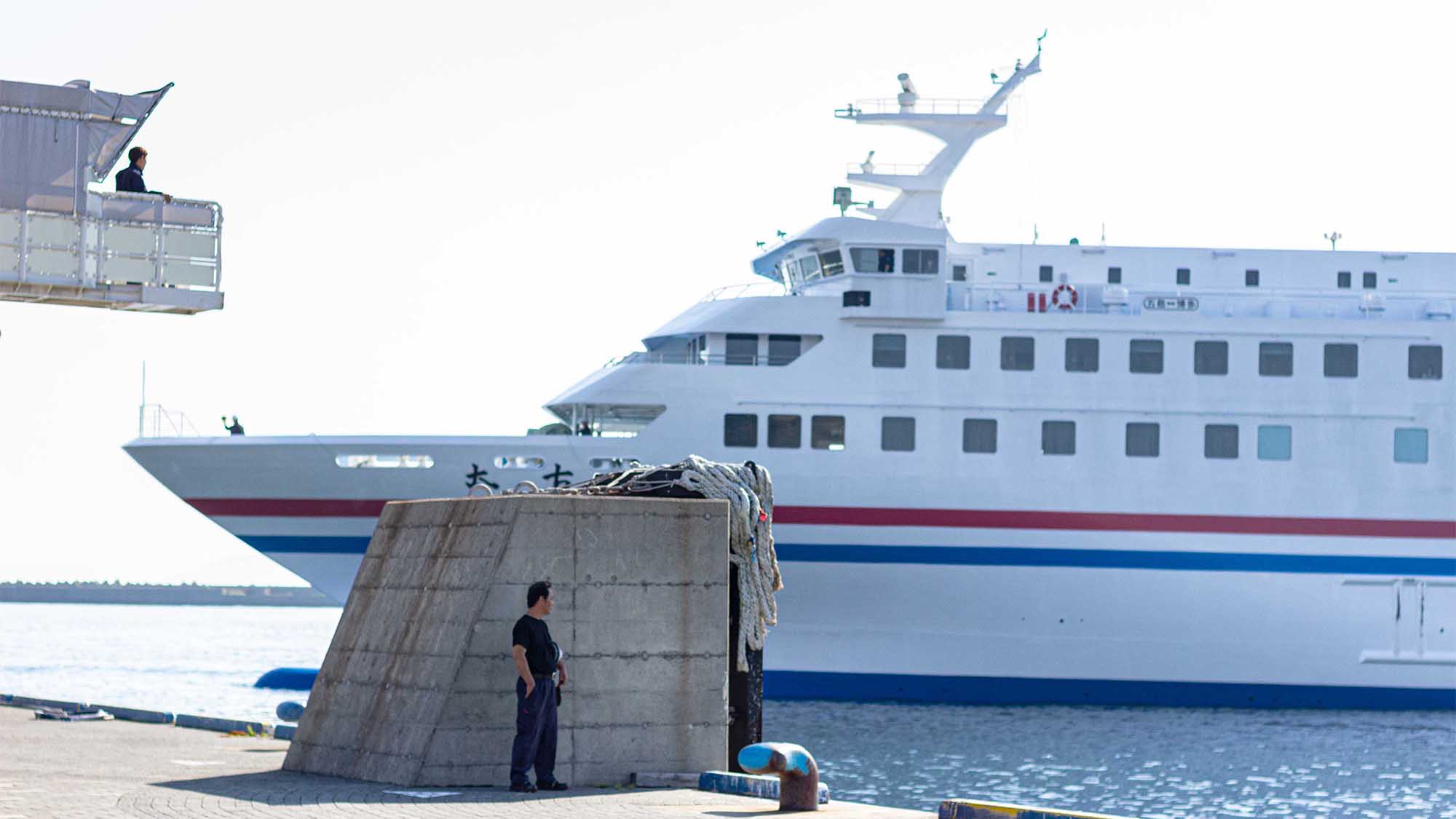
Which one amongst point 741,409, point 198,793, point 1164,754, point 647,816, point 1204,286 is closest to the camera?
point 647,816

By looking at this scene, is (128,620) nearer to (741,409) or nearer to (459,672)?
(741,409)

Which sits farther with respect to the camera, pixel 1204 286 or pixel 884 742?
pixel 1204 286

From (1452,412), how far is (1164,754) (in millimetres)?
9532

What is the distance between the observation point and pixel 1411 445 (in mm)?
29812

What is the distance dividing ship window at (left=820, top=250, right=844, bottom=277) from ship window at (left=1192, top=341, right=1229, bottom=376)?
5.84m

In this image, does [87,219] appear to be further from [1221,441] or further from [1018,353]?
[1221,441]

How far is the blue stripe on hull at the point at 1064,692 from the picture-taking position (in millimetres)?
29406

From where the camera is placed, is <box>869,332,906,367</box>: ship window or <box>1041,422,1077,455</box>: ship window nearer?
<box>1041,422,1077,455</box>: ship window

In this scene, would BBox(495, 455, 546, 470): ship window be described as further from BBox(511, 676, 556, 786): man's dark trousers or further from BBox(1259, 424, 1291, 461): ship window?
BBox(511, 676, 556, 786): man's dark trousers

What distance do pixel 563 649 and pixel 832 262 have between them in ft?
69.9

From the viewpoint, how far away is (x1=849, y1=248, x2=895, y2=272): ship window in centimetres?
3006

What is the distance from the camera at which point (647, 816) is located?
8680 mm

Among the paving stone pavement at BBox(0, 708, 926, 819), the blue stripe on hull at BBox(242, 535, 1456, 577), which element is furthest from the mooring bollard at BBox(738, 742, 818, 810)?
the blue stripe on hull at BBox(242, 535, 1456, 577)

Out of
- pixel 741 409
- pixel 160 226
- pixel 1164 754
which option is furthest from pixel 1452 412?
pixel 160 226
